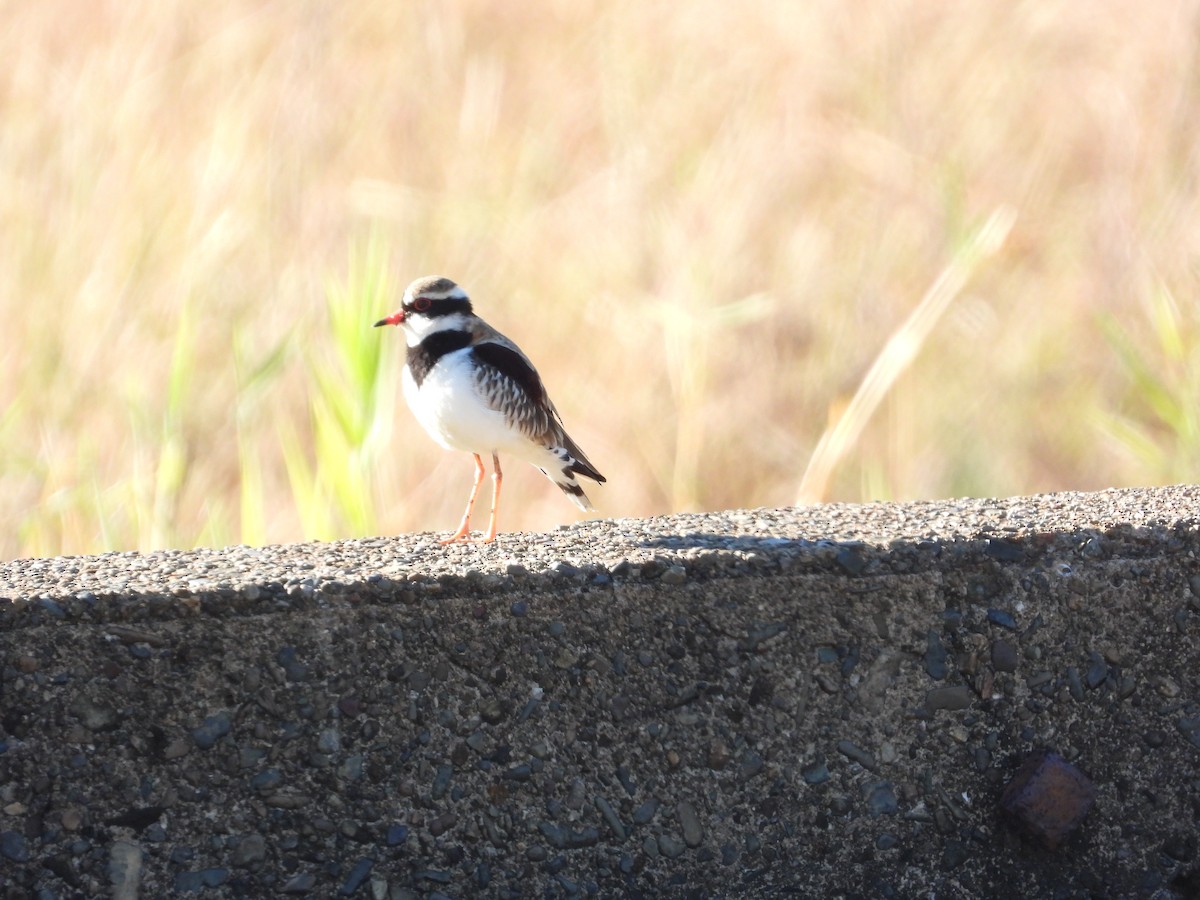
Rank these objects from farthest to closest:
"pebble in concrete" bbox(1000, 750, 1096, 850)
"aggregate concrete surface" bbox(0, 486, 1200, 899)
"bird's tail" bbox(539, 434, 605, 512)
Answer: "bird's tail" bbox(539, 434, 605, 512)
"pebble in concrete" bbox(1000, 750, 1096, 850)
"aggregate concrete surface" bbox(0, 486, 1200, 899)

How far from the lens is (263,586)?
7.89 ft

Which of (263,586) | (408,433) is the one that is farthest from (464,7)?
(263,586)

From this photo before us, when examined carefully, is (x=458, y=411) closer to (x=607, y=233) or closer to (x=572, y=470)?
(x=572, y=470)

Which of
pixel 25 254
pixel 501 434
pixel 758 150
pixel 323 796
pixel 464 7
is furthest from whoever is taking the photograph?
pixel 464 7

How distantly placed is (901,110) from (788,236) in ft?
2.08

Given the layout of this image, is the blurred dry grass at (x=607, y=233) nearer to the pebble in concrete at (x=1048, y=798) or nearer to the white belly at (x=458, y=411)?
the white belly at (x=458, y=411)

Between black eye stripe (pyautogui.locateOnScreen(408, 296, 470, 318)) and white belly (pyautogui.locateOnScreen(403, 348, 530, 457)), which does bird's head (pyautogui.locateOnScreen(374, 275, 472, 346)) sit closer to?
black eye stripe (pyautogui.locateOnScreen(408, 296, 470, 318))

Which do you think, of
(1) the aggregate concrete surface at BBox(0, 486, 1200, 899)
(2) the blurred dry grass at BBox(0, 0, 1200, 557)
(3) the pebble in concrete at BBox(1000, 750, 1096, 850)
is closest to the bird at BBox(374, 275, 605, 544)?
(2) the blurred dry grass at BBox(0, 0, 1200, 557)

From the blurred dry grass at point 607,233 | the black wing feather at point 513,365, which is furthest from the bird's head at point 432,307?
the blurred dry grass at point 607,233

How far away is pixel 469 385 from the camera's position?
3.75 metres

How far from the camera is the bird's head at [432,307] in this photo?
3.93m

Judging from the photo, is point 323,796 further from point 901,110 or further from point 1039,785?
point 901,110

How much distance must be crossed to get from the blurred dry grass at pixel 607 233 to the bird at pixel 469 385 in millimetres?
270

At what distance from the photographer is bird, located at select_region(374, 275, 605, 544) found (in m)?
3.77
